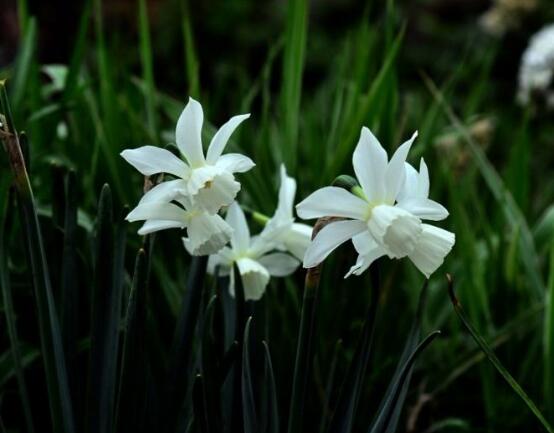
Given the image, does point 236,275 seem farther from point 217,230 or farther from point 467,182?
point 467,182

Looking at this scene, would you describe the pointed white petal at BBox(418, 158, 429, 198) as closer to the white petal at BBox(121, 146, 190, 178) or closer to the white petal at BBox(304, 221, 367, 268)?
the white petal at BBox(304, 221, 367, 268)

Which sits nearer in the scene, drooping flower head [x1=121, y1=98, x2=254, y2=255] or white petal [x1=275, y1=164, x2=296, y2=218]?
drooping flower head [x1=121, y1=98, x2=254, y2=255]

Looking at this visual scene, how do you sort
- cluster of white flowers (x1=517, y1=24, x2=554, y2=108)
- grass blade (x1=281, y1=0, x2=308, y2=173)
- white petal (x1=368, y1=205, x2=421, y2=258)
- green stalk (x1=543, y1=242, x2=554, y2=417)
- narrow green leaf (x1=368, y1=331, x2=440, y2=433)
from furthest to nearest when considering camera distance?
cluster of white flowers (x1=517, y1=24, x2=554, y2=108) → grass blade (x1=281, y1=0, x2=308, y2=173) → green stalk (x1=543, y1=242, x2=554, y2=417) → narrow green leaf (x1=368, y1=331, x2=440, y2=433) → white petal (x1=368, y1=205, x2=421, y2=258)

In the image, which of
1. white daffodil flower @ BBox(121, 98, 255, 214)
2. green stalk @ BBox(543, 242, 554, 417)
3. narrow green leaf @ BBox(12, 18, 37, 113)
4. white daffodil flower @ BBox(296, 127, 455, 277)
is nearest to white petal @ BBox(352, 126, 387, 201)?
white daffodil flower @ BBox(296, 127, 455, 277)

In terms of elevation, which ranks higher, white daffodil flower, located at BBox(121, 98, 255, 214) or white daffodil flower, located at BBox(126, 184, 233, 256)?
white daffodil flower, located at BBox(121, 98, 255, 214)

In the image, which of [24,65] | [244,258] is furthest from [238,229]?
[24,65]

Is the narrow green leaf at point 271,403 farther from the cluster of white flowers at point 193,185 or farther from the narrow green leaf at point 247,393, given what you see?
the cluster of white flowers at point 193,185

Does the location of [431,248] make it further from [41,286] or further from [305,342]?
[41,286]
